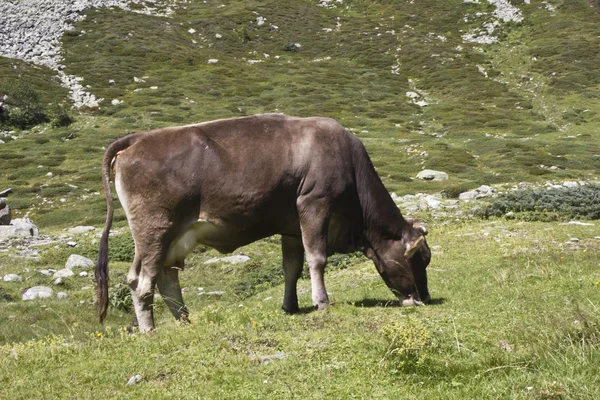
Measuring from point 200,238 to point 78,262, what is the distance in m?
12.4

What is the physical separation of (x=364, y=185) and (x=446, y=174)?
31.1 meters

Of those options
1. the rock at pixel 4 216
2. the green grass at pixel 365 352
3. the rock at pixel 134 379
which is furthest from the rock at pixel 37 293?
the rock at pixel 4 216

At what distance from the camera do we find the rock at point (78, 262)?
64.6 ft

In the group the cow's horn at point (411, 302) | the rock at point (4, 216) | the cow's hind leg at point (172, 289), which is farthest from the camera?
the rock at point (4, 216)

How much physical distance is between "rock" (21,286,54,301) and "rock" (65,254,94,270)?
2.68 m

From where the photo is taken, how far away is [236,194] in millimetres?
8859

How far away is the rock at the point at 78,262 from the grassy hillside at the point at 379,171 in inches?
34.6

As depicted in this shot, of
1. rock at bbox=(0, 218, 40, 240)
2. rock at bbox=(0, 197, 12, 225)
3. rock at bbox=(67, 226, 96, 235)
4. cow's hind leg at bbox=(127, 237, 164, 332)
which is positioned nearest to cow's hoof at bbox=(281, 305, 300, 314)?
cow's hind leg at bbox=(127, 237, 164, 332)

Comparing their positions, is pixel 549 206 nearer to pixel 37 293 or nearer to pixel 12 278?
pixel 37 293

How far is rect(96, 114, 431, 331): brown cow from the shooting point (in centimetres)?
872

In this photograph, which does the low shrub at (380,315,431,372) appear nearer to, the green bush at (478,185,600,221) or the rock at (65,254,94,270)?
the green bush at (478,185,600,221)

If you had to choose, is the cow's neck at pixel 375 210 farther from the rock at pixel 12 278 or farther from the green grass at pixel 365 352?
the rock at pixel 12 278

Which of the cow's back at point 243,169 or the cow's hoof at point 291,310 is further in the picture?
the cow's hoof at point 291,310

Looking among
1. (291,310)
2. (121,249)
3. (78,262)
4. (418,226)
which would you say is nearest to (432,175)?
(121,249)
